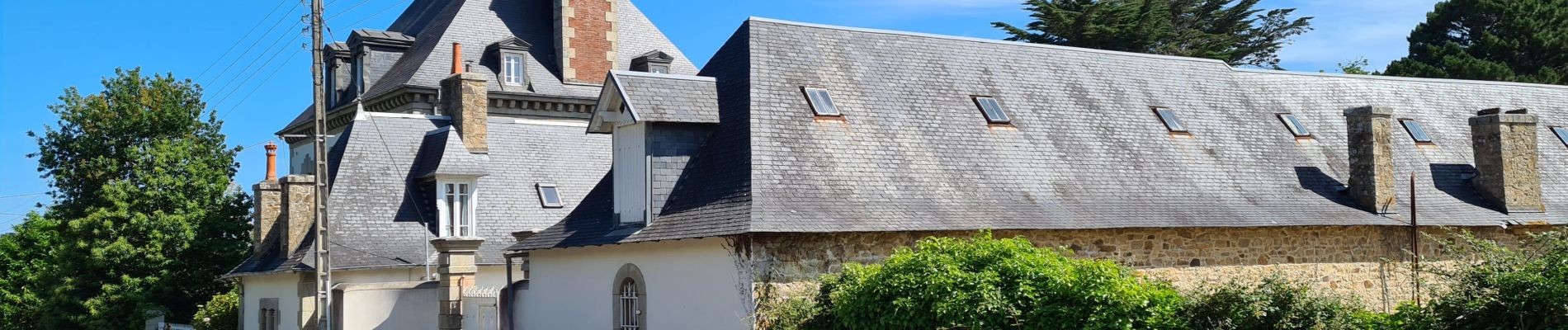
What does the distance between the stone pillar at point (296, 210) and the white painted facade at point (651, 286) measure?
592 centimetres

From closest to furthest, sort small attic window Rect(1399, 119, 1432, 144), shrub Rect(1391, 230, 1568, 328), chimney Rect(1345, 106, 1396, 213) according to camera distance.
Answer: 1. shrub Rect(1391, 230, 1568, 328)
2. chimney Rect(1345, 106, 1396, 213)
3. small attic window Rect(1399, 119, 1432, 144)

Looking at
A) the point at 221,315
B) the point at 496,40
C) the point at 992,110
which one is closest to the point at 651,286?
the point at 992,110

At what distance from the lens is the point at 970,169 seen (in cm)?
1725

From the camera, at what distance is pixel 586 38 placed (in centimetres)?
3319

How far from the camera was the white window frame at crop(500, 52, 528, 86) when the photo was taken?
31719 mm

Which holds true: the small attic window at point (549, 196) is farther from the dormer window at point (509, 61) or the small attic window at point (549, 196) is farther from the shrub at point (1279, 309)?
the shrub at point (1279, 309)

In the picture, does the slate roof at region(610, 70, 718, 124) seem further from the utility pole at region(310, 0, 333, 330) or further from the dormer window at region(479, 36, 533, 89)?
the dormer window at region(479, 36, 533, 89)

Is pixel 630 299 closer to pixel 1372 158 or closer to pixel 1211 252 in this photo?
pixel 1211 252

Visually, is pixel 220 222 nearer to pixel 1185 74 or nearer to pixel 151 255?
pixel 151 255

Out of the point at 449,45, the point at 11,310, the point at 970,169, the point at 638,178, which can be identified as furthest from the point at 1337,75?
the point at 11,310

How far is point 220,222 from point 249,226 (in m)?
0.58

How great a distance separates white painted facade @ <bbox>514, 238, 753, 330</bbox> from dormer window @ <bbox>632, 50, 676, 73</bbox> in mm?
13306

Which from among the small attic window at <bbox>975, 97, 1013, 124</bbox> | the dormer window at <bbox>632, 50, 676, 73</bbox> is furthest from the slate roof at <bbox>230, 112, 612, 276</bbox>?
the small attic window at <bbox>975, 97, 1013, 124</bbox>

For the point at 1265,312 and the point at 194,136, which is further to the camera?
the point at 194,136
